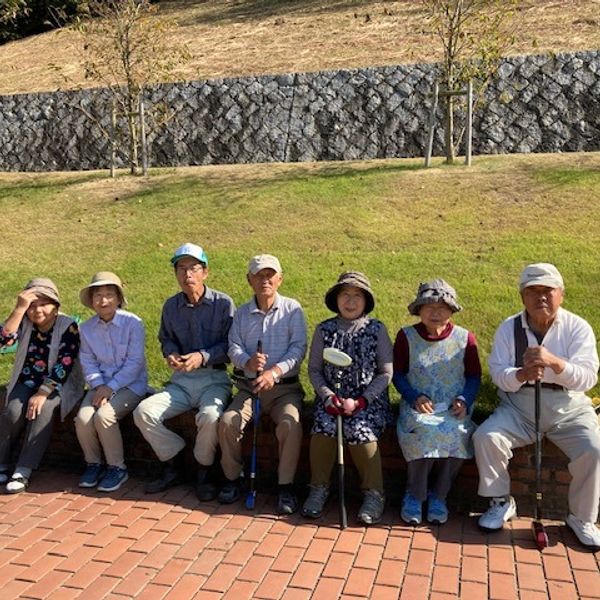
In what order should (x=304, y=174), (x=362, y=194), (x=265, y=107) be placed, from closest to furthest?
1. (x=362, y=194)
2. (x=304, y=174)
3. (x=265, y=107)

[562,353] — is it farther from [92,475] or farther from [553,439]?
[92,475]

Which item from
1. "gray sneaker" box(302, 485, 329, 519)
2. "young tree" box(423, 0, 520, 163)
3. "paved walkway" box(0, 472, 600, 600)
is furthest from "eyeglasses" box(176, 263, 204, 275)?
"young tree" box(423, 0, 520, 163)

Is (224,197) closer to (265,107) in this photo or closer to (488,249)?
(488,249)

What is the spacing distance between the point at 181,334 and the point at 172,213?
471cm

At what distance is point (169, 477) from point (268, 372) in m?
0.99

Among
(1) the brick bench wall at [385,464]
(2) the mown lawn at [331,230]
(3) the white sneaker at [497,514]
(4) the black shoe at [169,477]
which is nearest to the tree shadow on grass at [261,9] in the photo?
(2) the mown lawn at [331,230]

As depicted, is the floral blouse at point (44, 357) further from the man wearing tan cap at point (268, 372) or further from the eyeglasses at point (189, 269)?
the man wearing tan cap at point (268, 372)

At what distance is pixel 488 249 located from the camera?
24.2ft

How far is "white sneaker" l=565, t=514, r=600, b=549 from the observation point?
3.77 meters

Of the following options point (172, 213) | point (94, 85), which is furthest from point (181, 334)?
point (94, 85)

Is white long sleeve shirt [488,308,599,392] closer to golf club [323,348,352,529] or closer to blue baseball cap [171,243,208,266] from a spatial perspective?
golf club [323,348,352,529]

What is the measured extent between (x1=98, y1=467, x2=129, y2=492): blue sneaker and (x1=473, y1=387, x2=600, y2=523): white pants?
232 centimetres

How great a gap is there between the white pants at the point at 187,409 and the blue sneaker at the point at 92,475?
1.43 ft

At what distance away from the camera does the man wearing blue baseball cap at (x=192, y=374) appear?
454 centimetres
